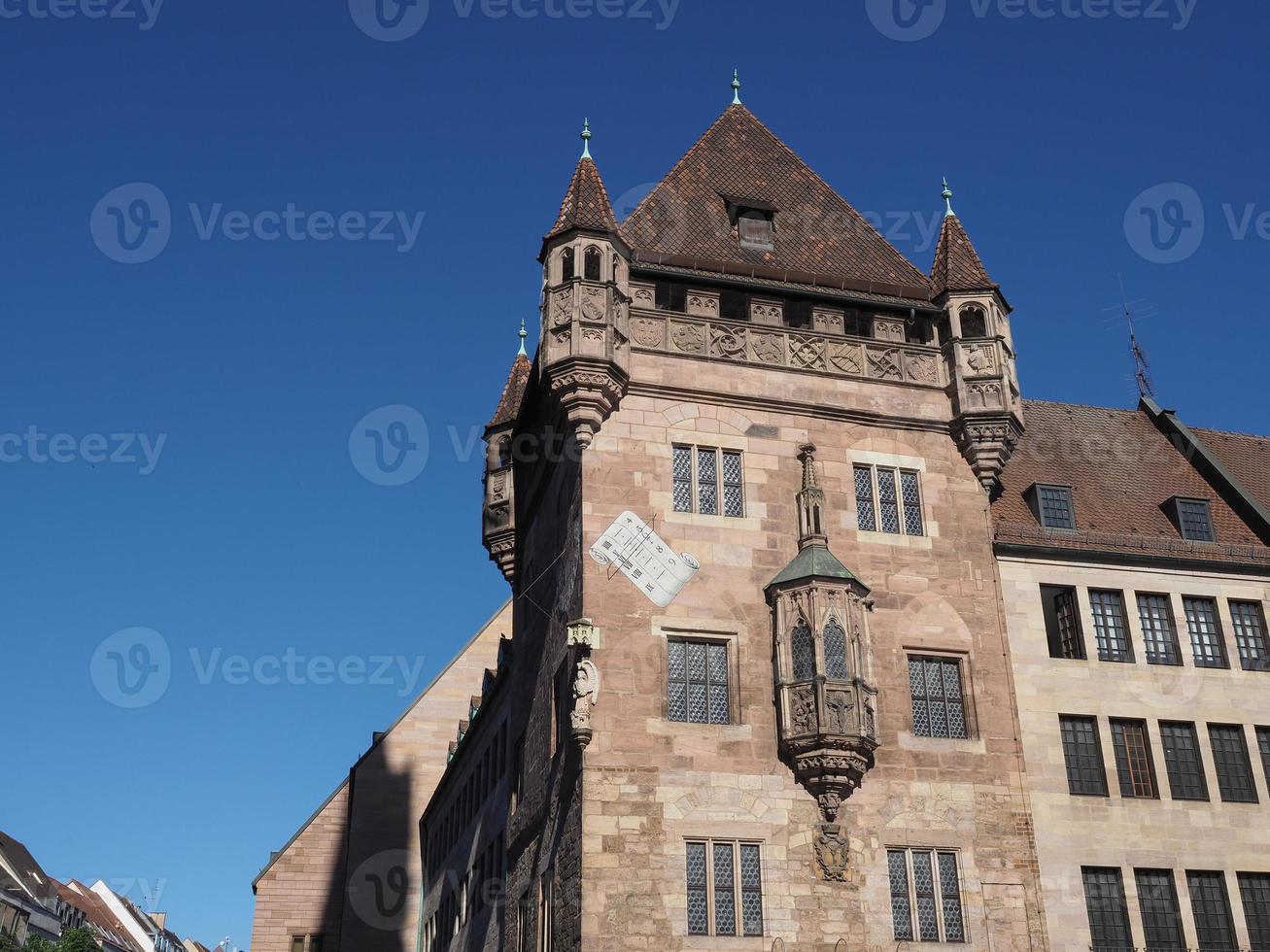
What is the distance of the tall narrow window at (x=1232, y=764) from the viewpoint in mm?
26219

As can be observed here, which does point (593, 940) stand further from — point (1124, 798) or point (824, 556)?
point (1124, 798)

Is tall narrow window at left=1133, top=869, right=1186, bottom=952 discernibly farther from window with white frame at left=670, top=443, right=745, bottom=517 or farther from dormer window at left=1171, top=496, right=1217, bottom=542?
window with white frame at left=670, top=443, right=745, bottom=517

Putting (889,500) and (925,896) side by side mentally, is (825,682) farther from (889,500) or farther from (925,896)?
(889,500)

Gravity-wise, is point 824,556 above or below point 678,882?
above

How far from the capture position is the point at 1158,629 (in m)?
27.6

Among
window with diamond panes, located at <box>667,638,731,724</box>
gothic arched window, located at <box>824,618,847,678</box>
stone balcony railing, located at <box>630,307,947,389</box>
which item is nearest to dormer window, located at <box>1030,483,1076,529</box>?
stone balcony railing, located at <box>630,307,947,389</box>

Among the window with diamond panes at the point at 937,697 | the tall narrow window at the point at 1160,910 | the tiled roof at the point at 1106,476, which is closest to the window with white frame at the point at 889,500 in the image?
the tiled roof at the point at 1106,476

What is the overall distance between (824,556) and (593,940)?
809cm

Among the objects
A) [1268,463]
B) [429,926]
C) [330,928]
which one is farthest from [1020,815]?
[330,928]

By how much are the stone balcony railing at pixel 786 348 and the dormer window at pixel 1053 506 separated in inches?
136

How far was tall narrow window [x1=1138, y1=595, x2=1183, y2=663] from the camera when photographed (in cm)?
2727

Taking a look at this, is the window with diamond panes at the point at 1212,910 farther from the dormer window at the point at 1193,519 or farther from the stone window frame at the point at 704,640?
the stone window frame at the point at 704,640

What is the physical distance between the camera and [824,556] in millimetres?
24844

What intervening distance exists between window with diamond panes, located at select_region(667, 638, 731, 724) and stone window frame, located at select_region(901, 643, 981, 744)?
3500 millimetres
